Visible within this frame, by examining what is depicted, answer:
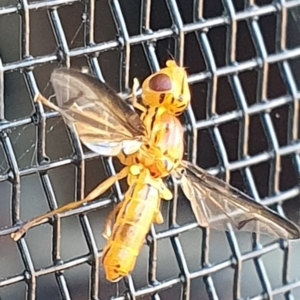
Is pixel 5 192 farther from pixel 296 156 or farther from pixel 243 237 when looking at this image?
pixel 296 156

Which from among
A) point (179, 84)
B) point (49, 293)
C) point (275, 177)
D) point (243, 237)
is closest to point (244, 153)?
point (275, 177)

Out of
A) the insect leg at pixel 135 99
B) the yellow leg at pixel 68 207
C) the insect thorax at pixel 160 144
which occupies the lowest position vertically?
the yellow leg at pixel 68 207

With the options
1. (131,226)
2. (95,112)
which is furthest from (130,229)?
(95,112)

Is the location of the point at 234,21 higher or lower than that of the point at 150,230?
higher

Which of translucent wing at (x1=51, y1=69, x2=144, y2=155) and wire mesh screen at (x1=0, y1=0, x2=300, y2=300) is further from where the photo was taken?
wire mesh screen at (x1=0, y1=0, x2=300, y2=300)

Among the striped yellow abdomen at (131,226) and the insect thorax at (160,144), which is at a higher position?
the insect thorax at (160,144)
